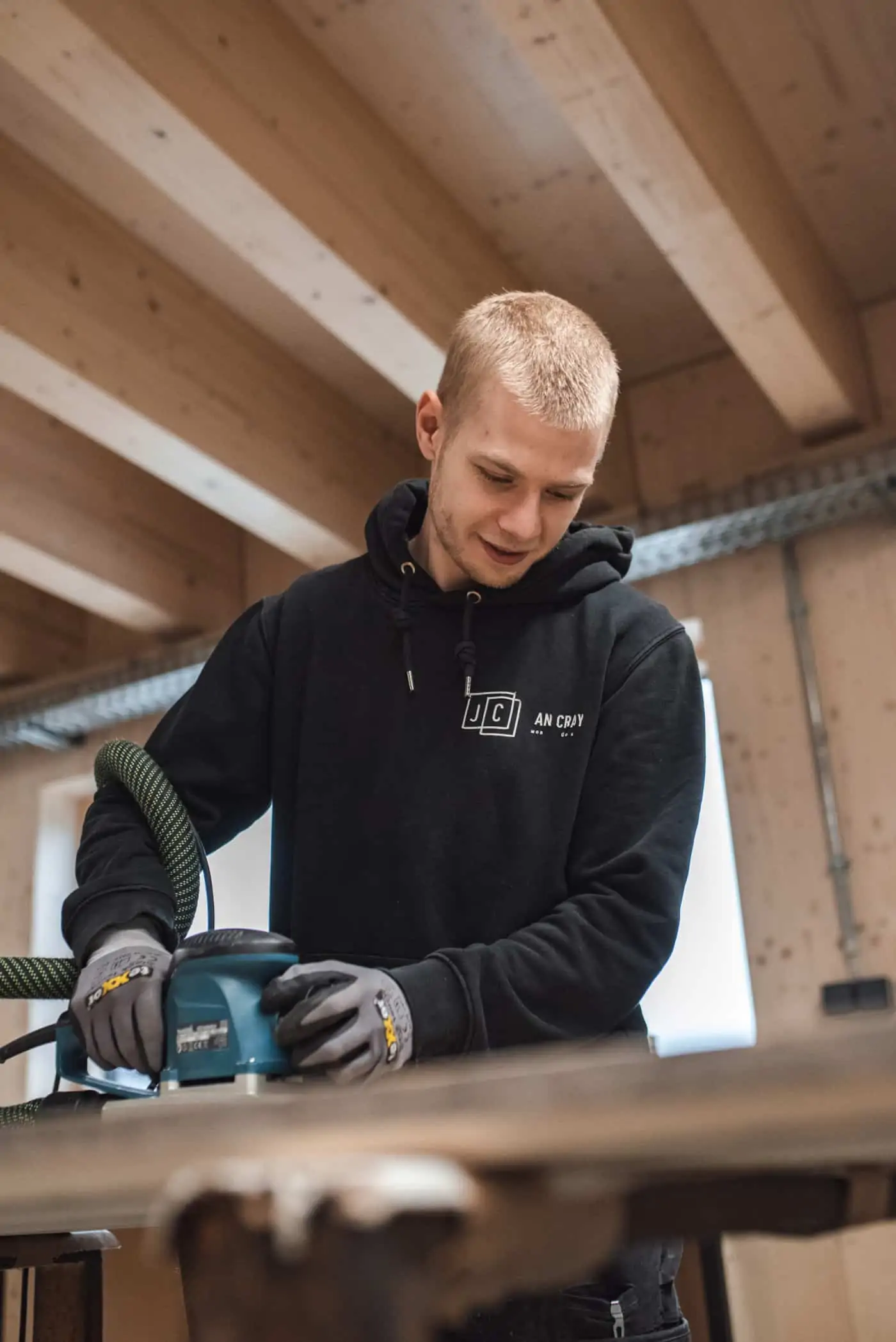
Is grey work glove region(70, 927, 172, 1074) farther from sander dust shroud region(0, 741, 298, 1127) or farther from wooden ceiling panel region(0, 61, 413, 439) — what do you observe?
wooden ceiling panel region(0, 61, 413, 439)

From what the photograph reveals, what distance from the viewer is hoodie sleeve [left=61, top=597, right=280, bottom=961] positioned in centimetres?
127

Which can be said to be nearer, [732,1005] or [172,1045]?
[172,1045]

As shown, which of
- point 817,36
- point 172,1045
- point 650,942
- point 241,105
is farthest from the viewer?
point 817,36

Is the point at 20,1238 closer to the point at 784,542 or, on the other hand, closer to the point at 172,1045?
the point at 172,1045

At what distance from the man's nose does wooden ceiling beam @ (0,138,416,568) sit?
1658 millimetres

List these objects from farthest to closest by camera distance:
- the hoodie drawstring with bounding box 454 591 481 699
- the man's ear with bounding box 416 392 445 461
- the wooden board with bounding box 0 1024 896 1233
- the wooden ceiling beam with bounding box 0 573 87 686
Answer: the wooden ceiling beam with bounding box 0 573 87 686 → the man's ear with bounding box 416 392 445 461 → the hoodie drawstring with bounding box 454 591 481 699 → the wooden board with bounding box 0 1024 896 1233

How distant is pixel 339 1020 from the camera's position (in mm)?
952

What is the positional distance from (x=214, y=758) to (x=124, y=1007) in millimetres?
369

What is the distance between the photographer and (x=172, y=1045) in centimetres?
101

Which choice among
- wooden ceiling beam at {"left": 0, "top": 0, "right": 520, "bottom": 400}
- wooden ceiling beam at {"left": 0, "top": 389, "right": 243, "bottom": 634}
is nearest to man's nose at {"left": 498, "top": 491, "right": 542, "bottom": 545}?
wooden ceiling beam at {"left": 0, "top": 0, "right": 520, "bottom": 400}

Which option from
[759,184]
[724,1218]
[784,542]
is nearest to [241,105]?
[759,184]

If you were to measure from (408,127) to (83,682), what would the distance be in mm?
2057

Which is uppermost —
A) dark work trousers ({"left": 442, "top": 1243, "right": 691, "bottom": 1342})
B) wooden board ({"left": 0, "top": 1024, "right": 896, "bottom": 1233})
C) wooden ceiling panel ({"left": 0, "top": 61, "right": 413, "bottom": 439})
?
wooden ceiling panel ({"left": 0, "top": 61, "right": 413, "bottom": 439})

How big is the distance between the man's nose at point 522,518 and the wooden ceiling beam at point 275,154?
1.21 meters
